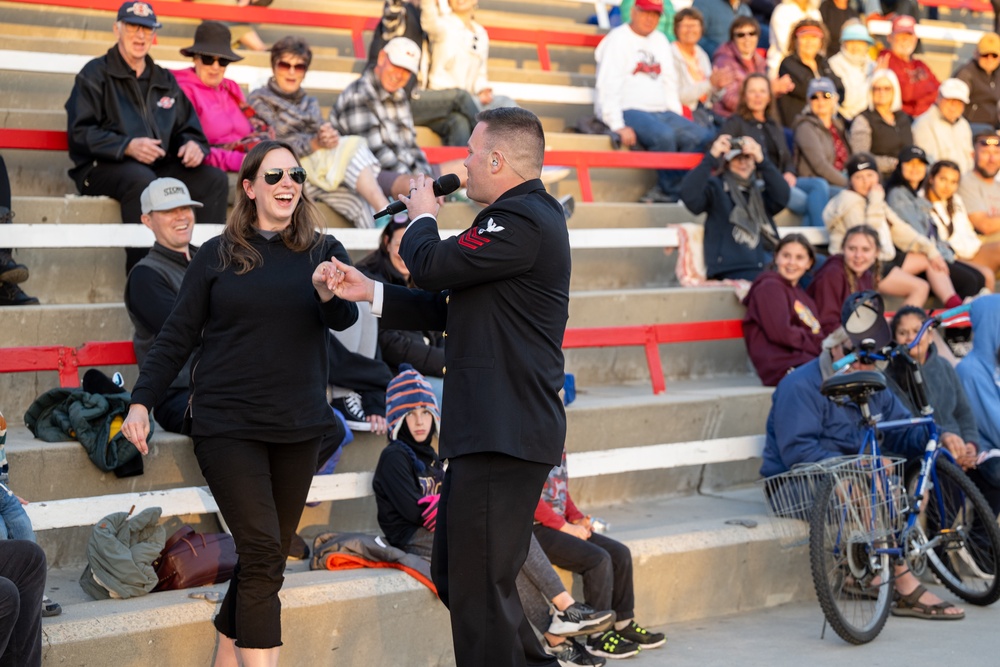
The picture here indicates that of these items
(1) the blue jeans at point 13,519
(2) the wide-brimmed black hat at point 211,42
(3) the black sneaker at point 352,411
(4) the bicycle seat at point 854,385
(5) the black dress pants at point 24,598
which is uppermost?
(2) the wide-brimmed black hat at point 211,42

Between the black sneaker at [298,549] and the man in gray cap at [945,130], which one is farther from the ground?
the man in gray cap at [945,130]

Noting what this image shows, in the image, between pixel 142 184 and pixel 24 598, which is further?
pixel 142 184

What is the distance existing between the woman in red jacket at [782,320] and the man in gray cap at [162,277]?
368 centimetres

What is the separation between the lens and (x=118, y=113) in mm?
7020

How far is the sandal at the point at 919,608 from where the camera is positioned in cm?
614

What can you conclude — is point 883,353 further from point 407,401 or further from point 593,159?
point 593,159

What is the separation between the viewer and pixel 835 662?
5473 millimetres

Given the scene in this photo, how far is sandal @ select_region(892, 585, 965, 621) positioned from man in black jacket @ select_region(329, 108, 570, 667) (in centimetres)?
300

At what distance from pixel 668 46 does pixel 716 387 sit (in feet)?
11.8

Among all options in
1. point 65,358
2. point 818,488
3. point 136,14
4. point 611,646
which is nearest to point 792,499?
point 818,488

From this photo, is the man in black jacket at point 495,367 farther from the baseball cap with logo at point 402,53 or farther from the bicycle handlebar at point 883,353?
the baseball cap with logo at point 402,53

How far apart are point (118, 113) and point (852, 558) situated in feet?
14.5

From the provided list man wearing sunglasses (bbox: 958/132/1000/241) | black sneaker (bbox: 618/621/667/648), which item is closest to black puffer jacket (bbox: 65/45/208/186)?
black sneaker (bbox: 618/621/667/648)

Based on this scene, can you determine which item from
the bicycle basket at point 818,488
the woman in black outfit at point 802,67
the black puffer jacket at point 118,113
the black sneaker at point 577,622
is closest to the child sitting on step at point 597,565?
the black sneaker at point 577,622
